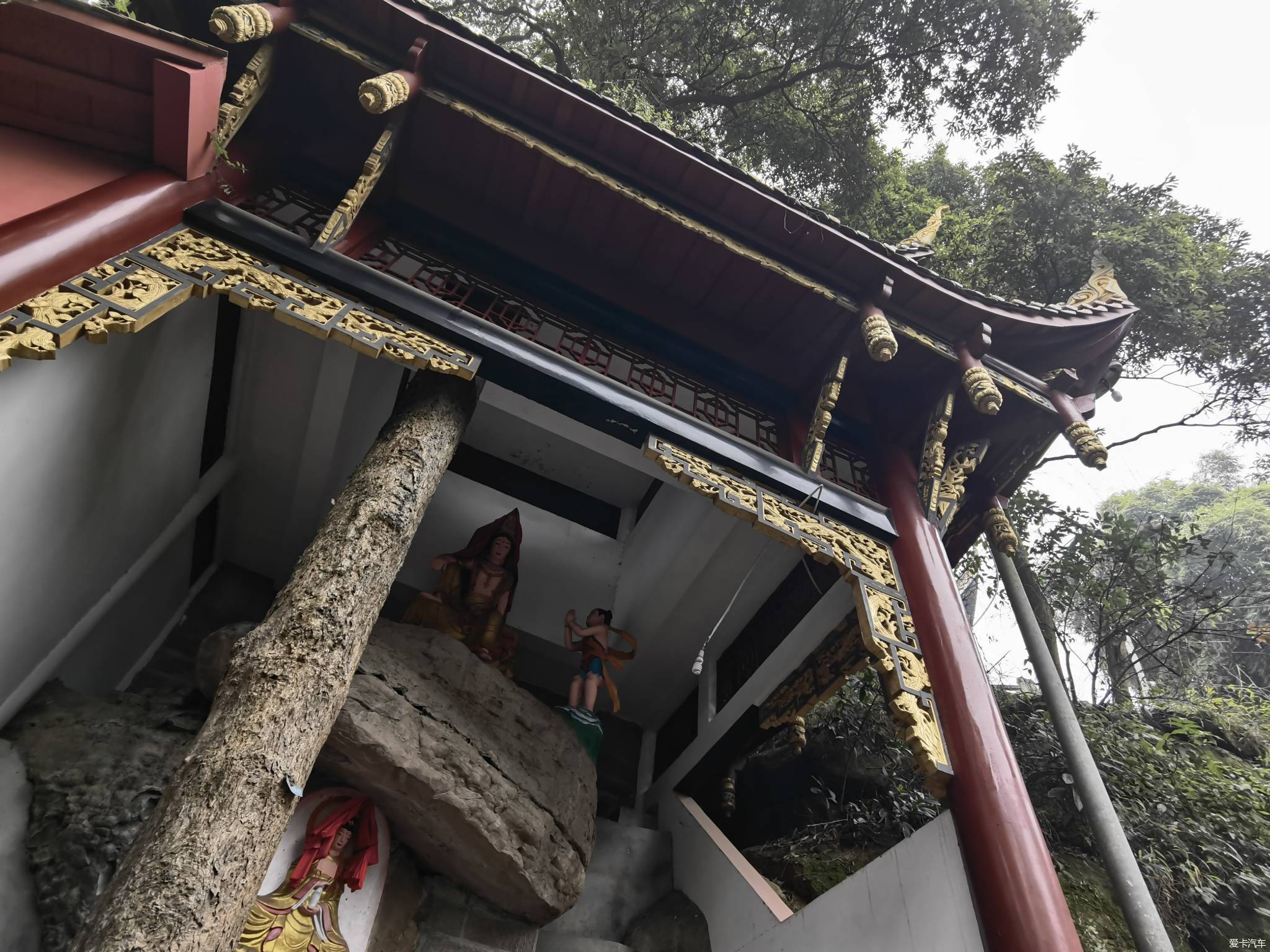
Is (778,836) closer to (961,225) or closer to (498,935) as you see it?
(498,935)

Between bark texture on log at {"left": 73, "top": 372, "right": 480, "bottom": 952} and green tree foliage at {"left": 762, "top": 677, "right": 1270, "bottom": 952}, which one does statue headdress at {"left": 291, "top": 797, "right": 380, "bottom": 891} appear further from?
green tree foliage at {"left": 762, "top": 677, "right": 1270, "bottom": 952}

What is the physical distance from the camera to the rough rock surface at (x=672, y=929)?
4816mm

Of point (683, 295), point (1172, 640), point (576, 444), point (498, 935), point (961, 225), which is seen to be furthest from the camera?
point (961, 225)

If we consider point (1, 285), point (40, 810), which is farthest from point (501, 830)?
point (1, 285)

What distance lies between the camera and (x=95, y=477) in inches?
139

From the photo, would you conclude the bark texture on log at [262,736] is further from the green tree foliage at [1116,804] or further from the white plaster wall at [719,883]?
the green tree foliage at [1116,804]

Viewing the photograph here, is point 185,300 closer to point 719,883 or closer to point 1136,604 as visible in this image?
point 719,883

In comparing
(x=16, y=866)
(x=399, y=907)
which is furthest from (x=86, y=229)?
(x=399, y=907)

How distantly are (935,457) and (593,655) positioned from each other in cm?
298

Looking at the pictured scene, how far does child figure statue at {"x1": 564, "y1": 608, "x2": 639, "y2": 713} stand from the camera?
5.34m

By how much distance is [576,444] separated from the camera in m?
6.64

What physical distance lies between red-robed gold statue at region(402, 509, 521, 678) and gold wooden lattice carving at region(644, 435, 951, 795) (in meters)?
1.98

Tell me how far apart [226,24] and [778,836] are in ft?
22.9

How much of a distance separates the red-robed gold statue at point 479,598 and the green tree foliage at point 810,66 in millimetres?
6413
